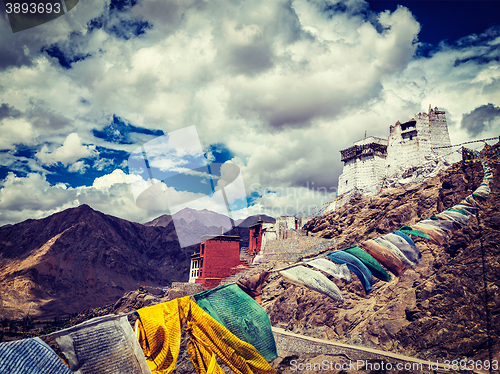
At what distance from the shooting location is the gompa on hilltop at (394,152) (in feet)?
122

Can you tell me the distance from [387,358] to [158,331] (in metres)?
13.8

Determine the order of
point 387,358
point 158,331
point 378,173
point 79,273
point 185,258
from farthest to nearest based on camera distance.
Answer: point 185,258
point 79,273
point 378,173
point 387,358
point 158,331

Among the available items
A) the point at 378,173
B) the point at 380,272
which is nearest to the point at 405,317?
the point at 380,272

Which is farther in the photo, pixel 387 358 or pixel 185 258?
pixel 185 258

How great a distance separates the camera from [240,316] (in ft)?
27.3

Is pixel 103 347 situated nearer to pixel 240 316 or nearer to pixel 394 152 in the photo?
pixel 240 316

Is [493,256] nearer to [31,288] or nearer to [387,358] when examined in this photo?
[387,358]

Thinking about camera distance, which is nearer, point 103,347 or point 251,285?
point 103,347

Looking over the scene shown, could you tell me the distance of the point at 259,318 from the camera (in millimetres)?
8562

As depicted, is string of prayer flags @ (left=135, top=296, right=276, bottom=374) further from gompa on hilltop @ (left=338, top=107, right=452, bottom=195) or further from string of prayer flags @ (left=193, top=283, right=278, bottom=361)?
gompa on hilltop @ (left=338, top=107, right=452, bottom=195)

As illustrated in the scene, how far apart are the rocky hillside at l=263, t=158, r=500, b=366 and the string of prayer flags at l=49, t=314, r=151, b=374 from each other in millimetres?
15550

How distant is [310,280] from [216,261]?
2837 centimetres

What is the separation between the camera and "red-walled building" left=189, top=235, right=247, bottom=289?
35469mm

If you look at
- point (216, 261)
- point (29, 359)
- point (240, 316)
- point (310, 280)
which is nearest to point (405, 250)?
point (310, 280)
